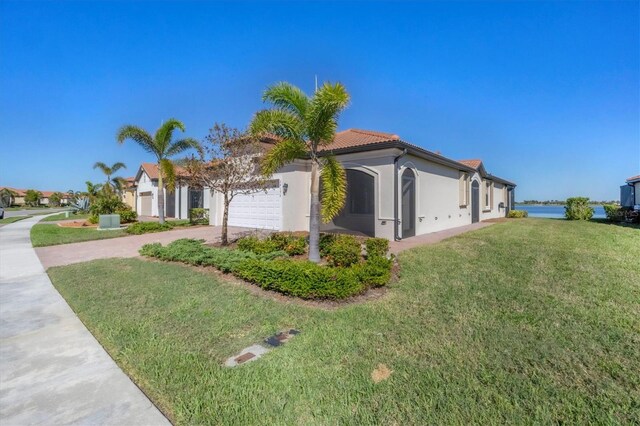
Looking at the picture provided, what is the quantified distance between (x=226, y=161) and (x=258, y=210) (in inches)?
246

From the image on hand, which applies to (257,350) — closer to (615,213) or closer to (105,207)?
(105,207)

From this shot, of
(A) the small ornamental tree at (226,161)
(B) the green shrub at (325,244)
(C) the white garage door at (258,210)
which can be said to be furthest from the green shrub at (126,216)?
(B) the green shrub at (325,244)

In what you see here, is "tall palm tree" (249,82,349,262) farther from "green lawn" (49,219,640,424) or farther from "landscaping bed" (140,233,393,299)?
"green lawn" (49,219,640,424)

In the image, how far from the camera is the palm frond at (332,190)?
7922 mm

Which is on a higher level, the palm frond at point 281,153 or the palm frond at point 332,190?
the palm frond at point 281,153

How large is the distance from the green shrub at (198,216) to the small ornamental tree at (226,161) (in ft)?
32.3

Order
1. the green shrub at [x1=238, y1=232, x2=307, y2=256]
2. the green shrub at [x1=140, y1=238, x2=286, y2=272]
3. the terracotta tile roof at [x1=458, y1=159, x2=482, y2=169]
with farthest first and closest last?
1. the terracotta tile roof at [x1=458, y1=159, x2=482, y2=169]
2. the green shrub at [x1=238, y1=232, x2=307, y2=256]
3. the green shrub at [x1=140, y1=238, x2=286, y2=272]

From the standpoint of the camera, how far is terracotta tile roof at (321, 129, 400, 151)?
12.4 metres

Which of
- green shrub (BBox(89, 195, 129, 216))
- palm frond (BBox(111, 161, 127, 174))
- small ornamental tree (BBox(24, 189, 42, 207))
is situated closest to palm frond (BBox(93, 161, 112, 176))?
palm frond (BBox(111, 161, 127, 174))

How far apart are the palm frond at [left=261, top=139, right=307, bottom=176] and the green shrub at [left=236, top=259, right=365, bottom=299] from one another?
3.43m

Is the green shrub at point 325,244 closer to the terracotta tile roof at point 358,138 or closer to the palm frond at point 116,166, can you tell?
the terracotta tile roof at point 358,138

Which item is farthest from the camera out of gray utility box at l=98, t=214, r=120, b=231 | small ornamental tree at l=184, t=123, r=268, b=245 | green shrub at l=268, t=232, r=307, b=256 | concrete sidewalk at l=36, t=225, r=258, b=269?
gray utility box at l=98, t=214, r=120, b=231

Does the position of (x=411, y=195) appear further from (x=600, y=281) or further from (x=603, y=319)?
(x=603, y=319)

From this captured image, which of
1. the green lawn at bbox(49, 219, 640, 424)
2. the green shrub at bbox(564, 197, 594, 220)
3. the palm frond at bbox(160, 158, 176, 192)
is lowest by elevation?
the green lawn at bbox(49, 219, 640, 424)
